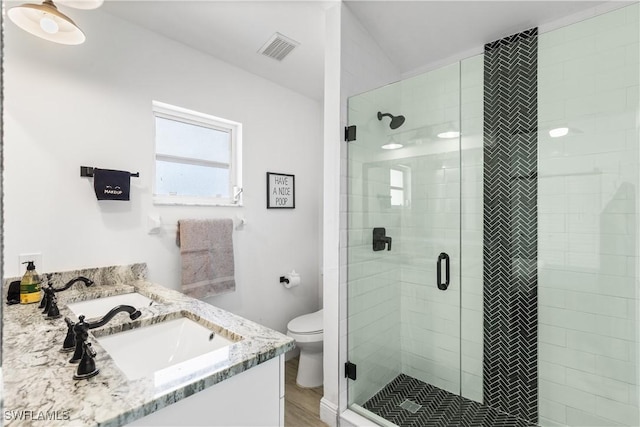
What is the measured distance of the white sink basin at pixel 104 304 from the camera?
1.34 m

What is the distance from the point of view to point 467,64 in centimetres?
200

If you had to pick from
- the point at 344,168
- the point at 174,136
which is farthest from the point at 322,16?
the point at 174,136

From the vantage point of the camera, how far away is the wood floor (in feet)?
5.93

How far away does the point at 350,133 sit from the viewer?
6.08 ft

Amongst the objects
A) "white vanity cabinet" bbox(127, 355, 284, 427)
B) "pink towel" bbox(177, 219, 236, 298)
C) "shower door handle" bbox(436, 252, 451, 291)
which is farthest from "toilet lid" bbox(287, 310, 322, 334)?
"white vanity cabinet" bbox(127, 355, 284, 427)

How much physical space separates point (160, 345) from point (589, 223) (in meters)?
2.17

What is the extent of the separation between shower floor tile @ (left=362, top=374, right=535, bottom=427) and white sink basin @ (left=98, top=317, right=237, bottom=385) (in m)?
1.27

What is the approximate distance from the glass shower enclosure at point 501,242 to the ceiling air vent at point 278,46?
0.68m

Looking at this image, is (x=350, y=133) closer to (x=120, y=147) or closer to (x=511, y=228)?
(x=511, y=228)

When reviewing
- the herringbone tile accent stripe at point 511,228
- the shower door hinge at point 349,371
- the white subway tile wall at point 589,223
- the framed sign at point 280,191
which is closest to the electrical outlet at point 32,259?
the framed sign at point 280,191

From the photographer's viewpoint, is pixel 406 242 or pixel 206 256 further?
pixel 406 242

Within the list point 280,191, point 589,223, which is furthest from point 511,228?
point 280,191

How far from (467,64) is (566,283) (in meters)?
1.48

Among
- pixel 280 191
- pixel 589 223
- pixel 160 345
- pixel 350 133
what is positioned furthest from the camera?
pixel 280 191
